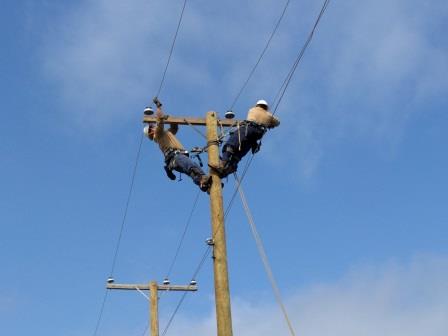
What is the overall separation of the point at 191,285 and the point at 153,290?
1.45 m

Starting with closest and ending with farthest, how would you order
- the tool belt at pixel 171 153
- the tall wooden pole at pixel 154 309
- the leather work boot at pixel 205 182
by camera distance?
the leather work boot at pixel 205 182 < the tool belt at pixel 171 153 < the tall wooden pole at pixel 154 309

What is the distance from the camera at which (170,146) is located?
949 centimetres

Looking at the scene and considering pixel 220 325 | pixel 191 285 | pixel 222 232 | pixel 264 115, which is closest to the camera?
pixel 220 325

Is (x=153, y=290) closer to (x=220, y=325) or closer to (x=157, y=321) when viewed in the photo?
(x=157, y=321)

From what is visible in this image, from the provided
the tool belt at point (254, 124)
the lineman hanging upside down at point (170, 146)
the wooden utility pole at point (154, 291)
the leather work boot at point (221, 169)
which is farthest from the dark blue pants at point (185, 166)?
the wooden utility pole at point (154, 291)

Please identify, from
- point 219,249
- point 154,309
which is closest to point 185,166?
point 219,249

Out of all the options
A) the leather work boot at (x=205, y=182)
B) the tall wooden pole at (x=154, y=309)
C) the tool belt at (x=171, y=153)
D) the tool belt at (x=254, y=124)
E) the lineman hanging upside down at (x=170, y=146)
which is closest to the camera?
the leather work boot at (x=205, y=182)

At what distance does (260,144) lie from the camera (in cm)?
922

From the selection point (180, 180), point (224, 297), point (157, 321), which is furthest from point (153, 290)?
point (224, 297)

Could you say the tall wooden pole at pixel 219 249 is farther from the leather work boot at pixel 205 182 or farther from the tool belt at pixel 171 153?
the tool belt at pixel 171 153

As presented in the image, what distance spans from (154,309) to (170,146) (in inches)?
395

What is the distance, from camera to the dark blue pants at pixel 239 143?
8.91 m

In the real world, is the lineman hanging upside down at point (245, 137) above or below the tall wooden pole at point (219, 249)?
above

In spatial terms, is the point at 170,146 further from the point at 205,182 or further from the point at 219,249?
the point at 219,249
